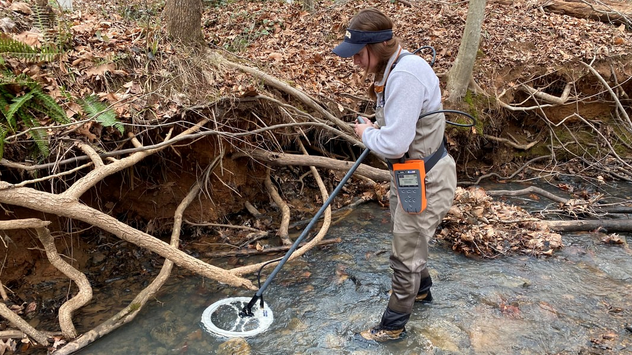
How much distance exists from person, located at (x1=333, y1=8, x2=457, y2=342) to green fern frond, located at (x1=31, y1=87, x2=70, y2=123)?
9.83 ft

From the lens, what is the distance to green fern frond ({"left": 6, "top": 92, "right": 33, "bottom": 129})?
378cm

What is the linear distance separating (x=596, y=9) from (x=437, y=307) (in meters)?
10.5

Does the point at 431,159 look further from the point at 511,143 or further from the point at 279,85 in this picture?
the point at 511,143

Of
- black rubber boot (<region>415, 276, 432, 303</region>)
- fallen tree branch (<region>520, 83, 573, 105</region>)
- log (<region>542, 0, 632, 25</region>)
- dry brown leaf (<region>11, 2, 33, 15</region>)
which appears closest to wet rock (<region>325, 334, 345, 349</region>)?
black rubber boot (<region>415, 276, 432, 303</region>)

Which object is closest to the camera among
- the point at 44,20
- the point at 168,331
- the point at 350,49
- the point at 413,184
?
the point at 350,49

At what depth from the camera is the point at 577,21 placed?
1011cm

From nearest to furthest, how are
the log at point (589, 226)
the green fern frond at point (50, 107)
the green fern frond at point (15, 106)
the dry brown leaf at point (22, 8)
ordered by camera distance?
the green fern frond at point (15, 106), the green fern frond at point (50, 107), the dry brown leaf at point (22, 8), the log at point (589, 226)

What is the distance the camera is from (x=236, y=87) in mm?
5371

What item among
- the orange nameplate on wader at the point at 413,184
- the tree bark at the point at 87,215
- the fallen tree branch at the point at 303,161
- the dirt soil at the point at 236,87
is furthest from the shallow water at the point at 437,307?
the orange nameplate on wader at the point at 413,184

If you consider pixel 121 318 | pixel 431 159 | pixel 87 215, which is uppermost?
pixel 431 159

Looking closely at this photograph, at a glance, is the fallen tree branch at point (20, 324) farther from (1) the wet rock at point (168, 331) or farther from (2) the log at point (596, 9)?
(2) the log at point (596, 9)

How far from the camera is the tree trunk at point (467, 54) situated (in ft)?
23.5

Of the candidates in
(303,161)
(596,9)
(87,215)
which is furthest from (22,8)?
(596,9)

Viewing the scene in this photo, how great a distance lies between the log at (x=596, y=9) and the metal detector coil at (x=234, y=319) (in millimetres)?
11292
